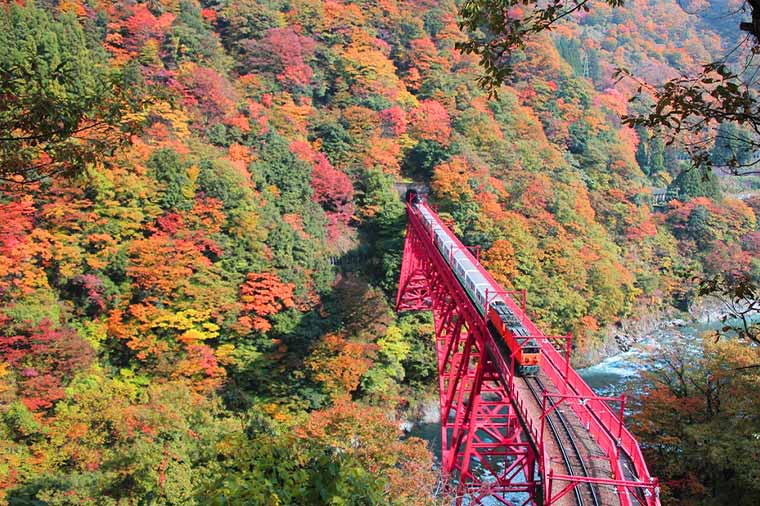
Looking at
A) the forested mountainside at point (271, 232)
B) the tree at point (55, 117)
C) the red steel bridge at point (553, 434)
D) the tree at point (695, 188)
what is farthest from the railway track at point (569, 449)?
the tree at point (695, 188)

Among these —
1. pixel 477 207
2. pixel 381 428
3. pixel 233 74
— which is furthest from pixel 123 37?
pixel 381 428

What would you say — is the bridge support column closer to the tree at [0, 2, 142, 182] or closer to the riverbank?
the tree at [0, 2, 142, 182]

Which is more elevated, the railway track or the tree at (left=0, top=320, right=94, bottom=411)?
the railway track

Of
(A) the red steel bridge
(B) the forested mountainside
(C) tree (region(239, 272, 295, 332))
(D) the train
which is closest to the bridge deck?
(A) the red steel bridge

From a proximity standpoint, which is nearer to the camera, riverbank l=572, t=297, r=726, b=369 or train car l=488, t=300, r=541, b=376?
train car l=488, t=300, r=541, b=376

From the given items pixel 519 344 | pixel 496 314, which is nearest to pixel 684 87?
pixel 519 344

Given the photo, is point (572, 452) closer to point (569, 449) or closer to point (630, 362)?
point (569, 449)
